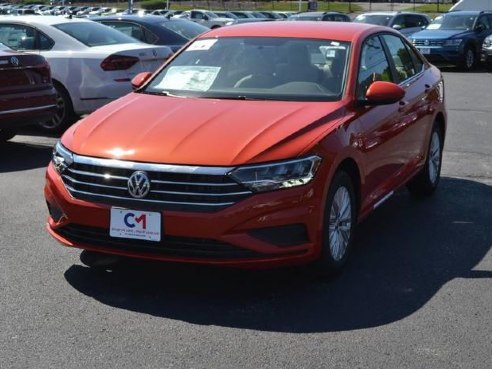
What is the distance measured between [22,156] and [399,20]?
20.2 m

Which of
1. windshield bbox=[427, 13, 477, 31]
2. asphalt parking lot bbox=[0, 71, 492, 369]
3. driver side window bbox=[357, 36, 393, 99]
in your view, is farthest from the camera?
windshield bbox=[427, 13, 477, 31]

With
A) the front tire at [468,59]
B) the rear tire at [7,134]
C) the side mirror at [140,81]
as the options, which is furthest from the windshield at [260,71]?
the front tire at [468,59]

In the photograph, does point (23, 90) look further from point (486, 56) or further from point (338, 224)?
point (486, 56)

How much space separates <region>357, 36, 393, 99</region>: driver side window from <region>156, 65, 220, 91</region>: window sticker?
3.48ft

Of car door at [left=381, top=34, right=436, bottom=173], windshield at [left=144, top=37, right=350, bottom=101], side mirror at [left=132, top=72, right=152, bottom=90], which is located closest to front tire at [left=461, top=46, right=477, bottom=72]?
car door at [left=381, top=34, right=436, bottom=173]

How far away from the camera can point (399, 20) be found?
1074 inches

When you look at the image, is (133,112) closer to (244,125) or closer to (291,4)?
(244,125)

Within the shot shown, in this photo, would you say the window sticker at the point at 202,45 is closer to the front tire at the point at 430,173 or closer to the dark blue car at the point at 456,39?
the front tire at the point at 430,173

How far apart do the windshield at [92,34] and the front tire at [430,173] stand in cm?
543

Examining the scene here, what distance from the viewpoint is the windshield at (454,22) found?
23031mm

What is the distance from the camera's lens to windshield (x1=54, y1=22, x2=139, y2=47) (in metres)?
11.2

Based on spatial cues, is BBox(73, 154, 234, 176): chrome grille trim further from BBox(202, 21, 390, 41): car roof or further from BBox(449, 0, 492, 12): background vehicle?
BBox(449, 0, 492, 12): background vehicle

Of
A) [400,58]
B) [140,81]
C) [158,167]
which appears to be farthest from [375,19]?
[158,167]

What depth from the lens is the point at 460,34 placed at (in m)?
22.1
